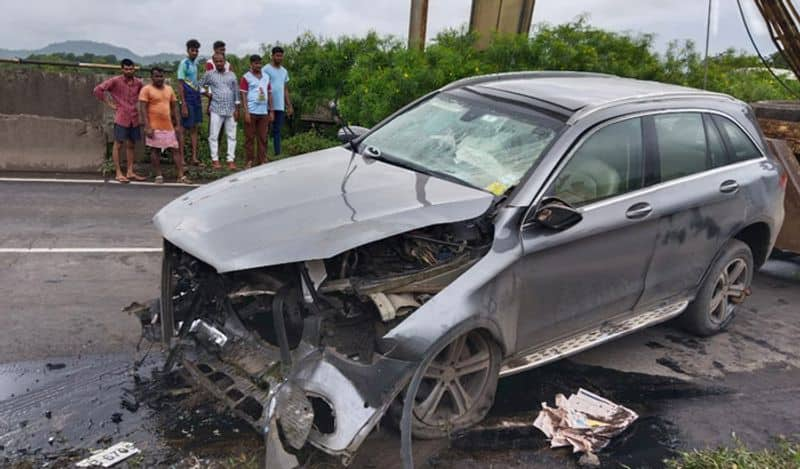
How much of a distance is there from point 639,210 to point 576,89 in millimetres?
1008

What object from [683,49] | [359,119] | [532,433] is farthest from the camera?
[683,49]

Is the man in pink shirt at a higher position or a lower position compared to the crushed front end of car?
higher

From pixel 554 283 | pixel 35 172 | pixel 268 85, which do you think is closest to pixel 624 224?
pixel 554 283

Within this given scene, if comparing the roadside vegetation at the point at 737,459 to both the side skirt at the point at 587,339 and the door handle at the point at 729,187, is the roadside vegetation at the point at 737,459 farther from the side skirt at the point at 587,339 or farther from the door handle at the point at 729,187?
the door handle at the point at 729,187

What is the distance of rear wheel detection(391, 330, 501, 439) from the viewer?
149 inches

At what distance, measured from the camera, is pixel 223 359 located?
148 inches

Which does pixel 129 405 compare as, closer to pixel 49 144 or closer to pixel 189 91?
pixel 189 91

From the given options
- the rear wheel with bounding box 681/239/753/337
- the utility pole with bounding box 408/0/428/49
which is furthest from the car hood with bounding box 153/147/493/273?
the utility pole with bounding box 408/0/428/49

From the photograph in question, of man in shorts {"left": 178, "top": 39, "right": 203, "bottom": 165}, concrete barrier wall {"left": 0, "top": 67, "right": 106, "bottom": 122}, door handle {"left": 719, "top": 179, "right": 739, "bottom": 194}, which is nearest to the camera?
door handle {"left": 719, "top": 179, "right": 739, "bottom": 194}

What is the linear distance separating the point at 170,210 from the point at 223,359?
936 millimetres

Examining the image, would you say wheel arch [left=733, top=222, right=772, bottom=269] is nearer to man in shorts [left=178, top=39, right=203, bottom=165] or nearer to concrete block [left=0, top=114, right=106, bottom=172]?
man in shorts [left=178, top=39, right=203, bottom=165]

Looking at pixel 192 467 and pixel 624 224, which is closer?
pixel 192 467

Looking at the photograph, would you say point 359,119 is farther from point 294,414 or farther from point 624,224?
point 294,414

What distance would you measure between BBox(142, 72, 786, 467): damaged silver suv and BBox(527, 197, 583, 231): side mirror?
0.01 m
